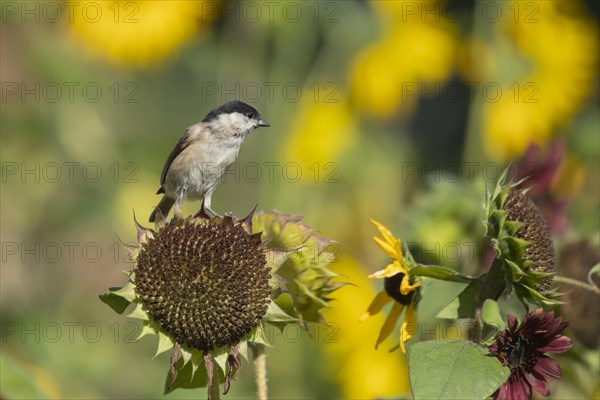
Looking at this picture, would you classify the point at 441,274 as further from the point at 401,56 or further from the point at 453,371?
the point at 401,56

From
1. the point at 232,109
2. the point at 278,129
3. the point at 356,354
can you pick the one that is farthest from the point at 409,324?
the point at 278,129

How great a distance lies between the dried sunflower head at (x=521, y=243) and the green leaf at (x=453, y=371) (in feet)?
0.51

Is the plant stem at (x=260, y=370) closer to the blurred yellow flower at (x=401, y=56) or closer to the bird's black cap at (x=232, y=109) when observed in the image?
the bird's black cap at (x=232, y=109)

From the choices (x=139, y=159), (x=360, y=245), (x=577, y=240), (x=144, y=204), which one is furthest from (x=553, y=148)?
(x=139, y=159)

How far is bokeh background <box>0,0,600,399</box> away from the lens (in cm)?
317

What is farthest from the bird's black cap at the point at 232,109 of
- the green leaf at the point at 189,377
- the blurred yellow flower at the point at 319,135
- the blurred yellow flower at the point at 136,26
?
the blurred yellow flower at the point at 136,26

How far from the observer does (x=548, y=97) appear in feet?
11.3

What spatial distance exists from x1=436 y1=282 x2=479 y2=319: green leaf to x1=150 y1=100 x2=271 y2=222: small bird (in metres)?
0.97

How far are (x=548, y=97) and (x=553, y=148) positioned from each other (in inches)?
49.5

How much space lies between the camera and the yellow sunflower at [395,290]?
4.61ft

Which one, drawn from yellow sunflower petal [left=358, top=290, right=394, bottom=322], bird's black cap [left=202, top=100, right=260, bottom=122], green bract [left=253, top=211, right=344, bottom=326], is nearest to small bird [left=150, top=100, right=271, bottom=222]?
bird's black cap [left=202, top=100, right=260, bottom=122]

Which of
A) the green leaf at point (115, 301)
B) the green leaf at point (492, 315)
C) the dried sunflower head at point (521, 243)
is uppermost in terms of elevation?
the dried sunflower head at point (521, 243)

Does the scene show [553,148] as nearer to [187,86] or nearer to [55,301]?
[55,301]

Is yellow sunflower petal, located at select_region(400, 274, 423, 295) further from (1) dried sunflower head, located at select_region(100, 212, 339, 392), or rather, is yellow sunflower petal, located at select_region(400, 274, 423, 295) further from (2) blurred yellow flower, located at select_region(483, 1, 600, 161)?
(2) blurred yellow flower, located at select_region(483, 1, 600, 161)
